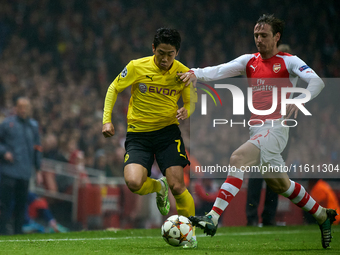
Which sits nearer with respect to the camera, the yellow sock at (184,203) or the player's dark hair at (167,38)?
the player's dark hair at (167,38)

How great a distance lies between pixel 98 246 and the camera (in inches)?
182

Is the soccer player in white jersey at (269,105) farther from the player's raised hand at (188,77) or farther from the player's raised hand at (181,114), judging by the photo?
the player's raised hand at (181,114)

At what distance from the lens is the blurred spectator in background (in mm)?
7094

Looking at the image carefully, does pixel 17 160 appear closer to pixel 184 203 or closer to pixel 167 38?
pixel 184 203

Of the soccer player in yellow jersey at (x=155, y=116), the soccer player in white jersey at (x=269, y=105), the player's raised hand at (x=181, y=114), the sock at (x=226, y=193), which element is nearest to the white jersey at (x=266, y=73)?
the soccer player in white jersey at (x=269, y=105)

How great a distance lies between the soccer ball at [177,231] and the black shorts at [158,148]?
0.66 m

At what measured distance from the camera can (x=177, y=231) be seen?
417 cm

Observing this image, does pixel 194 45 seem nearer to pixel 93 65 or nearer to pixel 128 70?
pixel 93 65

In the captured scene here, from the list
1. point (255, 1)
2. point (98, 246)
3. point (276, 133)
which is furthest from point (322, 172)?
point (255, 1)

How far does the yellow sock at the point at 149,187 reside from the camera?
188 inches

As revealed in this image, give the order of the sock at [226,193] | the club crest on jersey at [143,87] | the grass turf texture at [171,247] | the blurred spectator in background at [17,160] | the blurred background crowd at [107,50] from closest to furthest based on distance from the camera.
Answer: the grass turf texture at [171,247] → the sock at [226,193] → the club crest on jersey at [143,87] → the blurred spectator in background at [17,160] → the blurred background crowd at [107,50]

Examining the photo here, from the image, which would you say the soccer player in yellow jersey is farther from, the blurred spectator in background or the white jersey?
the blurred spectator in background

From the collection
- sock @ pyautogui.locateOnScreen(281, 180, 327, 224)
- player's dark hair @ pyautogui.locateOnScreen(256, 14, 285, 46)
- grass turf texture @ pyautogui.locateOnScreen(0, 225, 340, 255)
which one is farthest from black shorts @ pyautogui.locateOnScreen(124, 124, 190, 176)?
player's dark hair @ pyautogui.locateOnScreen(256, 14, 285, 46)

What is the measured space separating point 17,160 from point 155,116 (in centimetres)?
317
